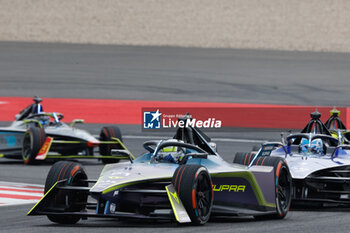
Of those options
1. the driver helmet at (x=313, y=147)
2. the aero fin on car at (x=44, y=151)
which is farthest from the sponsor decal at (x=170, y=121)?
the aero fin on car at (x=44, y=151)

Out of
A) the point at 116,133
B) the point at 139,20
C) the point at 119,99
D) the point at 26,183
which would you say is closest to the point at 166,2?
the point at 139,20

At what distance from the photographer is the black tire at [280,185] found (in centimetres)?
1062

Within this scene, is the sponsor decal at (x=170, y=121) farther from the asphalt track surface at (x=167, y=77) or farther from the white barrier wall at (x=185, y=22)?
the white barrier wall at (x=185, y=22)

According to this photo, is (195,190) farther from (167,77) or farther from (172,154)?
(167,77)

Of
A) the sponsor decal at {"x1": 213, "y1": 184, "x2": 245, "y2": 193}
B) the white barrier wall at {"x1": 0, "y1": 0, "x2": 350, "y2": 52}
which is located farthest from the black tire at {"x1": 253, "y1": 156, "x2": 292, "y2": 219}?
the white barrier wall at {"x1": 0, "y1": 0, "x2": 350, "y2": 52}

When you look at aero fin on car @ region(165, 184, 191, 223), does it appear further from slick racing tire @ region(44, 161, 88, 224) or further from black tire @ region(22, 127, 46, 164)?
black tire @ region(22, 127, 46, 164)

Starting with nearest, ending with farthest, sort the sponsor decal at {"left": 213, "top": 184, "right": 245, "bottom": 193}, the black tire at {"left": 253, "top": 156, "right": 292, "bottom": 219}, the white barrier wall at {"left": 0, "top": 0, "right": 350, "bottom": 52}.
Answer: the sponsor decal at {"left": 213, "top": 184, "right": 245, "bottom": 193}
the black tire at {"left": 253, "top": 156, "right": 292, "bottom": 219}
the white barrier wall at {"left": 0, "top": 0, "right": 350, "bottom": 52}

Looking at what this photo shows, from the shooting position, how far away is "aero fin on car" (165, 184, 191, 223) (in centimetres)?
895

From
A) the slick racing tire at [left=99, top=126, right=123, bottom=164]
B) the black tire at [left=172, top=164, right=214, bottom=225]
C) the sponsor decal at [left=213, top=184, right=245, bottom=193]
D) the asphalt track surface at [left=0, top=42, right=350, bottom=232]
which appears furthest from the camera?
the asphalt track surface at [left=0, top=42, right=350, bottom=232]

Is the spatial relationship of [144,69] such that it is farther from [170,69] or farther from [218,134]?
[218,134]

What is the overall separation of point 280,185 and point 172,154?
60.0 inches

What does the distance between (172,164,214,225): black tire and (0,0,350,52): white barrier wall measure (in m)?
36.7

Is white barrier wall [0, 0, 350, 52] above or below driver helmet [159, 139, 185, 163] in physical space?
above

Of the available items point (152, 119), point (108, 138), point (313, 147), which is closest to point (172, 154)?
point (152, 119)
